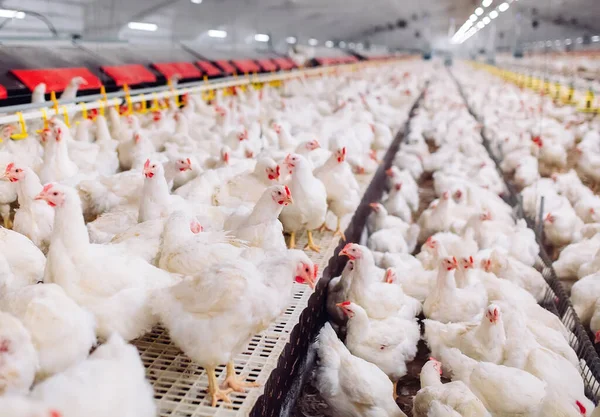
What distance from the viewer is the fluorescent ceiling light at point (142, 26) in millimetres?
10650

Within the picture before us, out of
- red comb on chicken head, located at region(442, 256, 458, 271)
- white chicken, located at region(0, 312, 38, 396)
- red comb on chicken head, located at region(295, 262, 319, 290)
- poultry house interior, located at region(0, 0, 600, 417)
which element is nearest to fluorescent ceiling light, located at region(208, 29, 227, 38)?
poultry house interior, located at region(0, 0, 600, 417)

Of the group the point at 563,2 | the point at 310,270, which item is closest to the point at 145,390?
the point at 310,270

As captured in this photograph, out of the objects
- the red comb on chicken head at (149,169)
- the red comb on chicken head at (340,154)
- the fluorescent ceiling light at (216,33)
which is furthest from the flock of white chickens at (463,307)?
the fluorescent ceiling light at (216,33)

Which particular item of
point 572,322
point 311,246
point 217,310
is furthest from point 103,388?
point 572,322

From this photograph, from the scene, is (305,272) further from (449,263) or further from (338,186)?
(338,186)

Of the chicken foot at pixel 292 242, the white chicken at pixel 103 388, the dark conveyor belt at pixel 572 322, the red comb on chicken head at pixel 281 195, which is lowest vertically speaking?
the dark conveyor belt at pixel 572 322

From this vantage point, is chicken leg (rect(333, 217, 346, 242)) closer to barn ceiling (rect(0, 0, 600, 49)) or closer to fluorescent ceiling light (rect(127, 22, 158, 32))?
barn ceiling (rect(0, 0, 600, 49))

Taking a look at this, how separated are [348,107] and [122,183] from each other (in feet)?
16.9

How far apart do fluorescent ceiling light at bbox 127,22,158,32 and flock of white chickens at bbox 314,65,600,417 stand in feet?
22.7

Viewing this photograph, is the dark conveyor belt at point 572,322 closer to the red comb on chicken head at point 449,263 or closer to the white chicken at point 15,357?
the red comb on chicken head at point 449,263

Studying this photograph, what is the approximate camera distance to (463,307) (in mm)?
3537

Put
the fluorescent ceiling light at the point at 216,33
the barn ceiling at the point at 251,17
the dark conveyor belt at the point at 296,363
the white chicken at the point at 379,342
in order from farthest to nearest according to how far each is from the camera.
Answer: the fluorescent ceiling light at the point at 216,33 → the barn ceiling at the point at 251,17 → the white chicken at the point at 379,342 → the dark conveyor belt at the point at 296,363

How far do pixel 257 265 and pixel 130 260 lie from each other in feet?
1.75

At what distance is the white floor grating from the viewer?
80.4 inches
